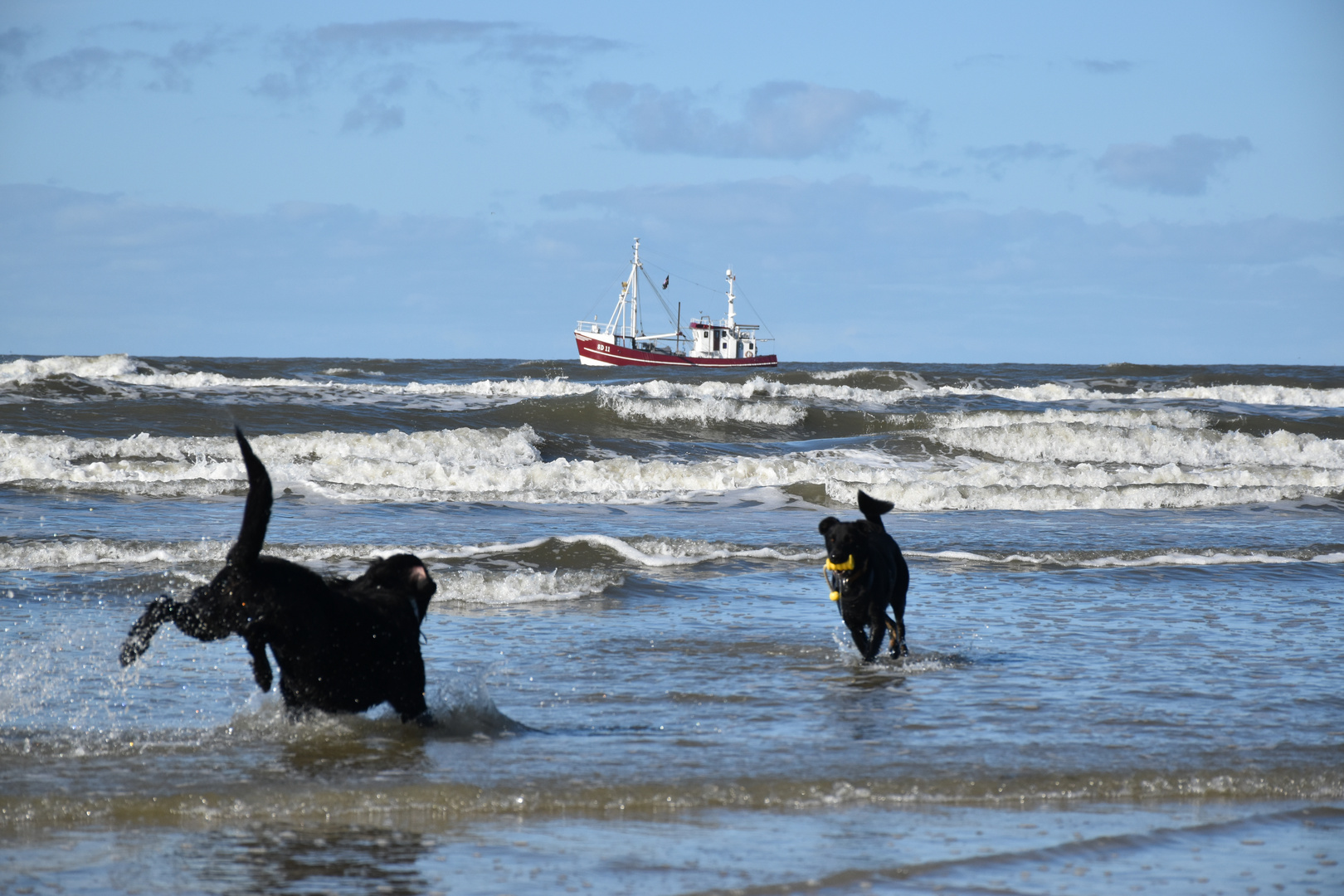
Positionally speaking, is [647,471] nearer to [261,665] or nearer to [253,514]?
[261,665]

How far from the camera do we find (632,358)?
6369cm

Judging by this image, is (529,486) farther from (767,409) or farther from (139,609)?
(767,409)

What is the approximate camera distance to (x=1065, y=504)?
621 inches

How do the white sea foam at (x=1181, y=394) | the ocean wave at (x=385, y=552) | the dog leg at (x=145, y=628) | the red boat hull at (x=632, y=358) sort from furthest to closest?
the red boat hull at (x=632, y=358) < the white sea foam at (x=1181, y=394) < the ocean wave at (x=385, y=552) < the dog leg at (x=145, y=628)

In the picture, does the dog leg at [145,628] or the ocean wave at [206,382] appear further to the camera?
the ocean wave at [206,382]

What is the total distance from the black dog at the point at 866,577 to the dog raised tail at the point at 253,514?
10.2 ft

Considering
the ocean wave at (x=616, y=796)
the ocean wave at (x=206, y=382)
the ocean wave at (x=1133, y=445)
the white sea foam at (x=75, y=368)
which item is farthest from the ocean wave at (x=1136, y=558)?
the white sea foam at (x=75, y=368)

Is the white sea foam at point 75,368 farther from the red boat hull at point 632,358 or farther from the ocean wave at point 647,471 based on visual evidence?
the red boat hull at point 632,358

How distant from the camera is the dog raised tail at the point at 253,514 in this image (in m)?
4.16

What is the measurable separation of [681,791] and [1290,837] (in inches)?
79.0

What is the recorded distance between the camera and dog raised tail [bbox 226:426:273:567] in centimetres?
416

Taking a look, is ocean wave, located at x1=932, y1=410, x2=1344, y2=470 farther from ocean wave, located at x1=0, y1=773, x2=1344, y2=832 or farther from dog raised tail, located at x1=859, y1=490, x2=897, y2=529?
ocean wave, located at x1=0, y1=773, x2=1344, y2=832

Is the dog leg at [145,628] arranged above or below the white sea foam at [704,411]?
below

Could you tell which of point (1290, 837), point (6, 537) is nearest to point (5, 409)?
point (6, 537)
